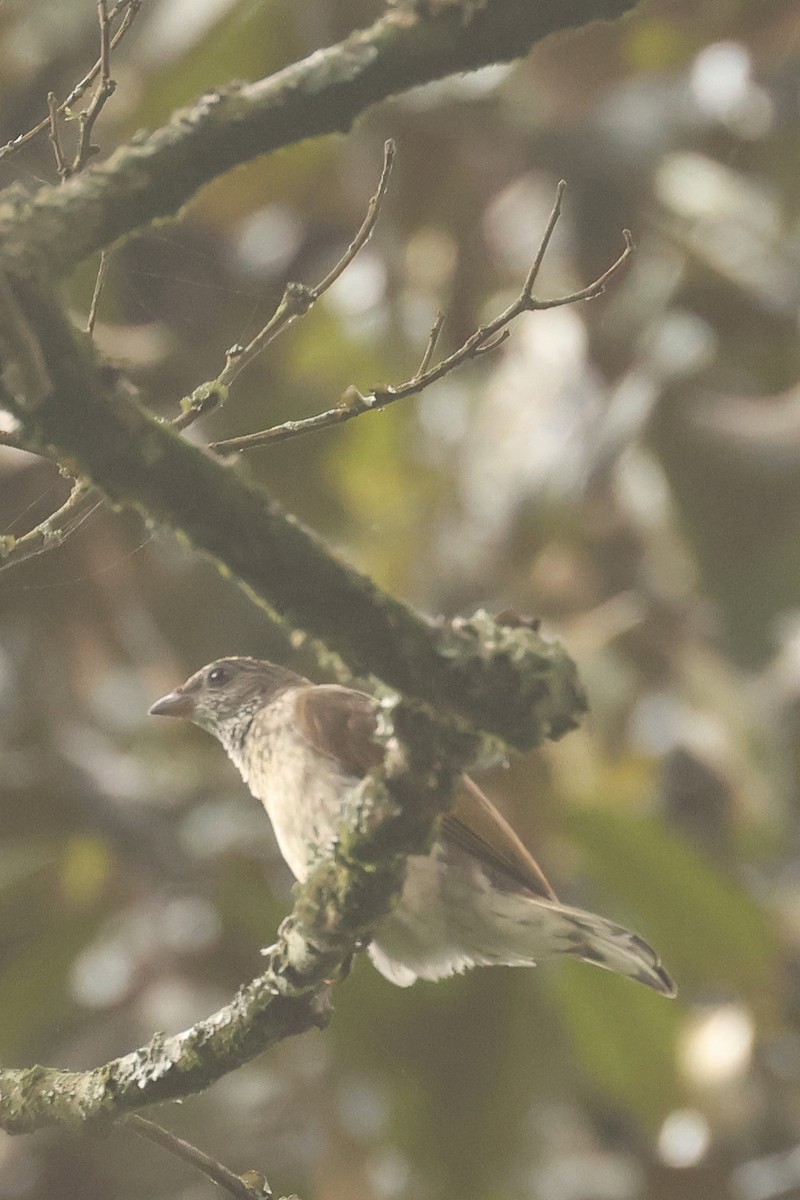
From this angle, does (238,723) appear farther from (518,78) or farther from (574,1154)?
(518,78)

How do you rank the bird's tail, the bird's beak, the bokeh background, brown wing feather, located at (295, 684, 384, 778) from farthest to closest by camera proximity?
the bokeh background → the bird's beak → the bird's tail → brown wing feather, located at (295, 684, 384, 778)

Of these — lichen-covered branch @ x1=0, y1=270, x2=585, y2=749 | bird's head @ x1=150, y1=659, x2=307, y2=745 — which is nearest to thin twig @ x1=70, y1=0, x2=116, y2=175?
lichen-covered branch @ x1=0, y1=270, x2=585, y2=749

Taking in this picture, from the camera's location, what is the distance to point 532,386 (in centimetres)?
545

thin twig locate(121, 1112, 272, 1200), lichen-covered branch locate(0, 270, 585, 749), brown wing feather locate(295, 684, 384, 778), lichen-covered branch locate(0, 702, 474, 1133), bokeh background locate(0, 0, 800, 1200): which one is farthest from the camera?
bokeh background locate(0, 0, 800, 1200)

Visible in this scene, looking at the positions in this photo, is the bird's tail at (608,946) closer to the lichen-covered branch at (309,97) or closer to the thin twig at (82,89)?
the thin twig at (82,89)

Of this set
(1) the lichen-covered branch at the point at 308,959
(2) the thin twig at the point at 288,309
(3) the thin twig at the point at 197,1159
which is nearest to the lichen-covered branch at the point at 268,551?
(1) the lichen-covered branch at the point at 308,959

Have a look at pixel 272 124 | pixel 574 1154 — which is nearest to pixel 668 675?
pixel 574 1154

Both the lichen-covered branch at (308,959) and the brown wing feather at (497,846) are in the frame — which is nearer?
the lichen-covered branch at (308,959)

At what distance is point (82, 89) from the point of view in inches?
57.9

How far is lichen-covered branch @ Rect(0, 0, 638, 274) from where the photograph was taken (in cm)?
100

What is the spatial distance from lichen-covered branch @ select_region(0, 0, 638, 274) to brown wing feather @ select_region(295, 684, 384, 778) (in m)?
1.04

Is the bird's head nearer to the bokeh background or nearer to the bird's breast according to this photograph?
the bird's breast

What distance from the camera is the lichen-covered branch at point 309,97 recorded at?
100 centimetres

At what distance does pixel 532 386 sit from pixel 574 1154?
8.29ft
